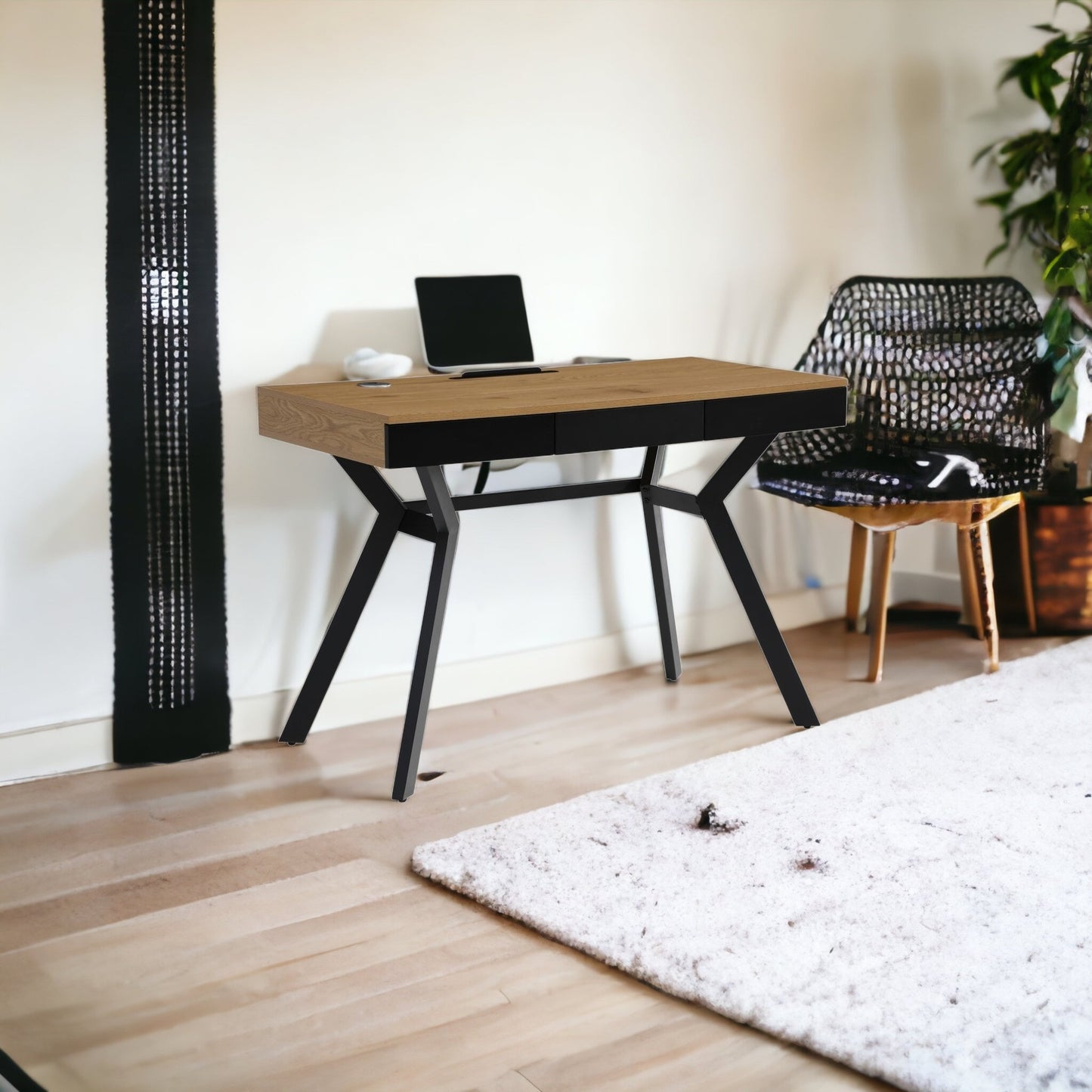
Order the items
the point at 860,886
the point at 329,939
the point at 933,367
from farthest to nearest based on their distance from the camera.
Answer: the point at 933,367 < the point at 860,886 < the point at 329,939

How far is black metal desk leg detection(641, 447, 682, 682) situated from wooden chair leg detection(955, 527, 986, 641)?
2.74 ft

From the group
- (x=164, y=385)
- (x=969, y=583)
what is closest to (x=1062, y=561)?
(x=969, y=583)

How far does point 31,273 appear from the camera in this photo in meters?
2.42

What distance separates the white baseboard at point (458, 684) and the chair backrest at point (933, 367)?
52 centimetres

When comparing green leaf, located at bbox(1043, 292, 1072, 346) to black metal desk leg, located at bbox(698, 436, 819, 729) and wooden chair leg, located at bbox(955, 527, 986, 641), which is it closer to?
wooden chair leg, located at bbox(955, 527, 986, 641)

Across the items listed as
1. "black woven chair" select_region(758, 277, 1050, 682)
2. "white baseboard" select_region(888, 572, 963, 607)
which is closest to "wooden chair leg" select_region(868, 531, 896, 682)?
"black woven chair" select_region(758, 277, 1050, 682)

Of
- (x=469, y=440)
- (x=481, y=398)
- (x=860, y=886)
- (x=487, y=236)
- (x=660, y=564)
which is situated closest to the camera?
(x=860, y=886)

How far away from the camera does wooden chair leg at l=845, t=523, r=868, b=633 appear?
3553mm

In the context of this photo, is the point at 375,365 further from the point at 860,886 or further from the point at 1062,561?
the point at 1062,561

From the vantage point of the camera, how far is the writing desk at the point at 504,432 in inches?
86.9

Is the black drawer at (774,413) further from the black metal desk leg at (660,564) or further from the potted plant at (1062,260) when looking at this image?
the potted plant at (1062,260)

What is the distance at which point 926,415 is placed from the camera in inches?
133

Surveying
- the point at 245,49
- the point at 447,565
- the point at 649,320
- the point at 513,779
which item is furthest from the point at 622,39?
the point at 513,779

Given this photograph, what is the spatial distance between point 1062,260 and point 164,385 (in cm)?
216
